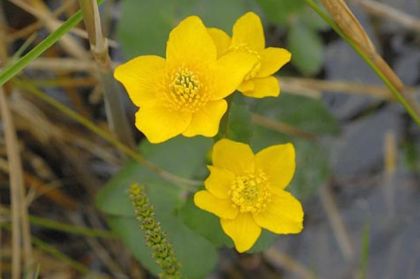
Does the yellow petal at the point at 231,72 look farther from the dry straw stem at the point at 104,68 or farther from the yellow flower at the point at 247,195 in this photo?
the dry straw stem at the point at 104,68

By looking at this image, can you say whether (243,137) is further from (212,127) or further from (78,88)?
(78,88)

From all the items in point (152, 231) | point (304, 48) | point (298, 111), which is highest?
point (304, 48)

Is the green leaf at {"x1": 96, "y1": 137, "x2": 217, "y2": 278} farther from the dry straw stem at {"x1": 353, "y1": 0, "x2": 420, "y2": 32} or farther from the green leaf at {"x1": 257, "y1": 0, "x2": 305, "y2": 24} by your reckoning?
the dry straw stem at {"x1": 353, "y1": 0, "x2": 420, "y2": 32}

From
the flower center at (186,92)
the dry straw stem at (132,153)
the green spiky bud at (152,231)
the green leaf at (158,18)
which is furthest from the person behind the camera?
the green leaf at (158,18)

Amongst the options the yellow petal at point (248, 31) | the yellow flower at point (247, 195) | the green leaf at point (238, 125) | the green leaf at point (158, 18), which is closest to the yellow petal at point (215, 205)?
the yellow flower at point (247, 195)

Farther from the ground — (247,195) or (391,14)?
(391,14)

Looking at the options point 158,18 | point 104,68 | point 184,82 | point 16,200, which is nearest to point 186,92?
point 184,82

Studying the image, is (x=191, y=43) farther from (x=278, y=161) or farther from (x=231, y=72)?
(x=278, y=161)
